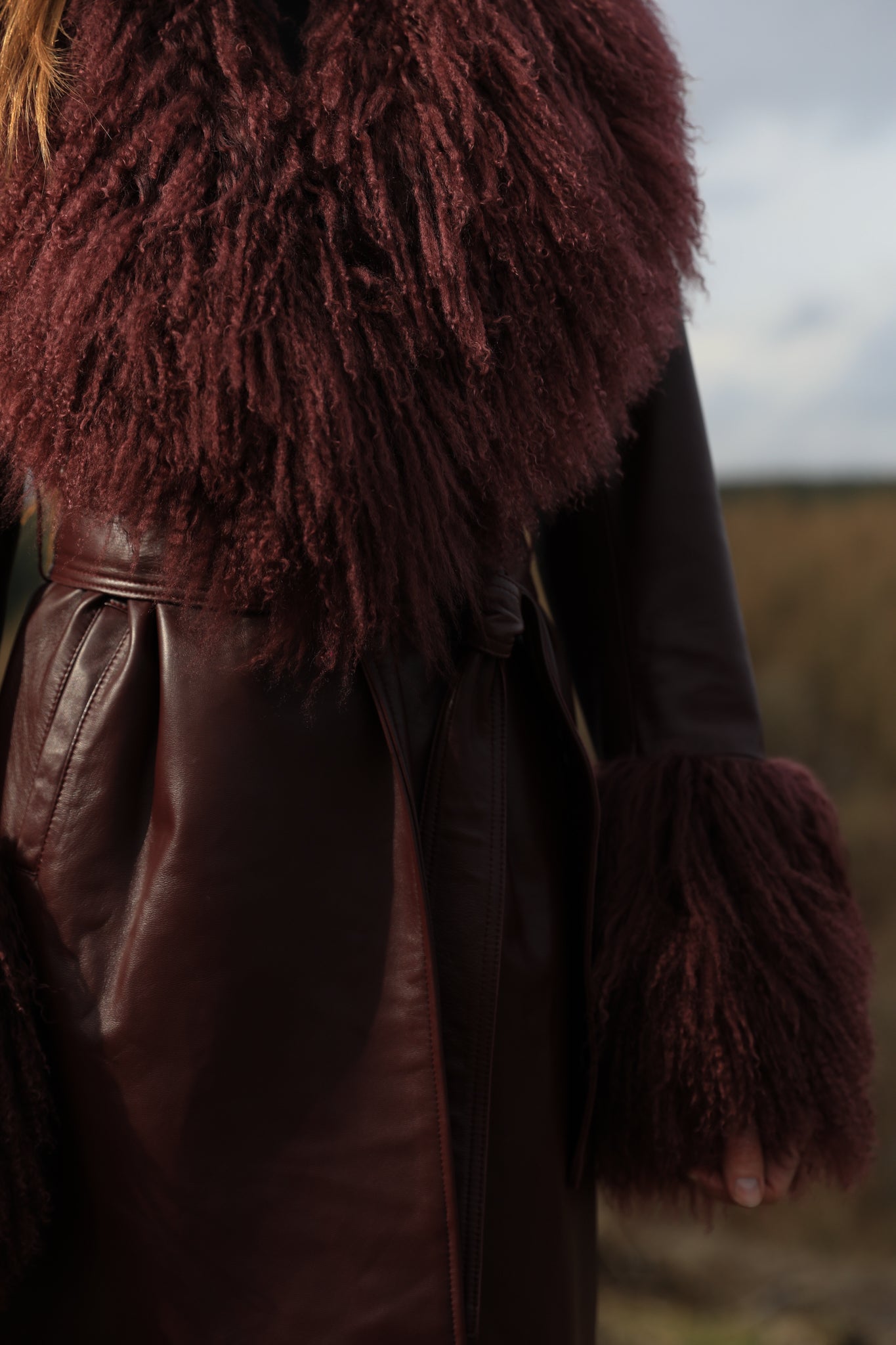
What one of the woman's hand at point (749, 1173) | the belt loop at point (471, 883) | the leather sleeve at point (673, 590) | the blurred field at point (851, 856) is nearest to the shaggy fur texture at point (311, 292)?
the belt loop at point (471, 883)

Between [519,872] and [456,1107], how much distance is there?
0.48 feet

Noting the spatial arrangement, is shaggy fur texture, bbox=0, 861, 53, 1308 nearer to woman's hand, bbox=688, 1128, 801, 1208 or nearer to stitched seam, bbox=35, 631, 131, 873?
stitched seam, bbox=35, 631, 131, 873

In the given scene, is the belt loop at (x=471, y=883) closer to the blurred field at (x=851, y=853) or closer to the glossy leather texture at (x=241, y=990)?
the glossy leather texture at (x=241, y=990)

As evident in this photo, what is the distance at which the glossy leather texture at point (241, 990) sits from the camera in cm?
60

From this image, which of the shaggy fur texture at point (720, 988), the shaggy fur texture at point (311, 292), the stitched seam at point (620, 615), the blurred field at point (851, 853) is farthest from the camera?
the blurred field at point (851, 853)

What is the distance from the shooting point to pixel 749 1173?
0.72 metres

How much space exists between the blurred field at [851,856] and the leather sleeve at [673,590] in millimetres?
1257

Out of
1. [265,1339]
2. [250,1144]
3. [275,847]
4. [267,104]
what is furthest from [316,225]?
[265,1339]

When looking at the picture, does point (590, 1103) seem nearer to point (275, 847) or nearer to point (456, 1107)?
point (456, 1107)

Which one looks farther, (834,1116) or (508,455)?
(834,1116)

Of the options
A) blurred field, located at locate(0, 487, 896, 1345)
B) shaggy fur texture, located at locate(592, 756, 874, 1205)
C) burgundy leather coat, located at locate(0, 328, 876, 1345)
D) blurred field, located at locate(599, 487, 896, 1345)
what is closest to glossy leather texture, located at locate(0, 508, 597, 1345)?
burgundy leather coat, located at locate(0, 328, 876, 1345)

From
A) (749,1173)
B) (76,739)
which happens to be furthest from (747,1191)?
(76,739)

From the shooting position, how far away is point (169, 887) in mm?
601

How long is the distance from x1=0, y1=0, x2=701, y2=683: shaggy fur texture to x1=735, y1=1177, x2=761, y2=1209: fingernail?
431mm
